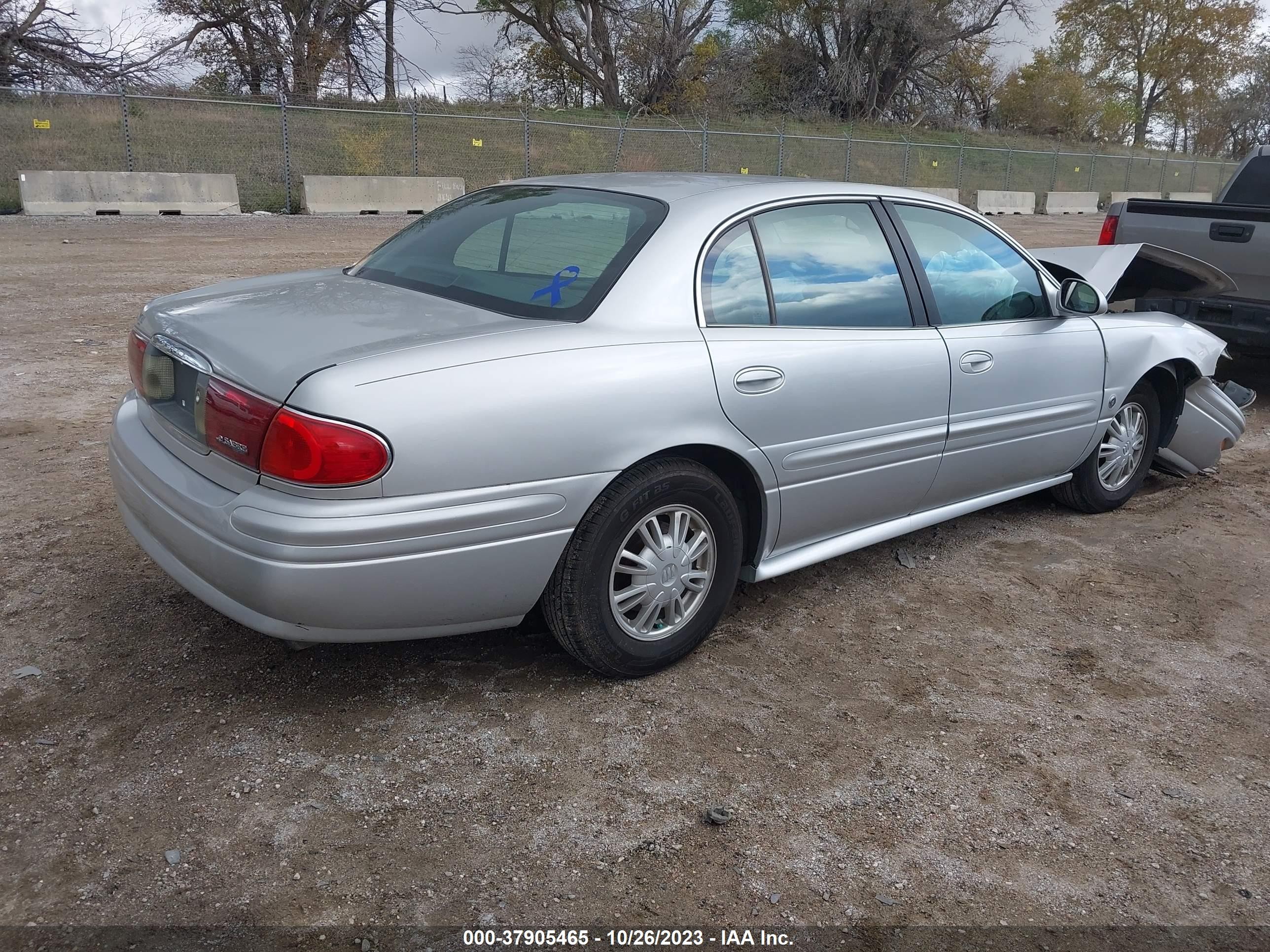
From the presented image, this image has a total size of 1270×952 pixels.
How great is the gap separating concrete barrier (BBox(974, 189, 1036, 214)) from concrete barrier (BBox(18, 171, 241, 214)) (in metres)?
20.9

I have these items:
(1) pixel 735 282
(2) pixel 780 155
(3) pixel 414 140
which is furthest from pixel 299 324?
(2) pixel 780 155

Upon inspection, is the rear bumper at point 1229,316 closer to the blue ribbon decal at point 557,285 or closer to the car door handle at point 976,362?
the car door handle at point 976,362

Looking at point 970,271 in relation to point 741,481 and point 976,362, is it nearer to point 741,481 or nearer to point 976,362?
point 976,362

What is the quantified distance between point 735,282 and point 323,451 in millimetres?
1474

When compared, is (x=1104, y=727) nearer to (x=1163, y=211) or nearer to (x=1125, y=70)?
(x=1163, y=211)

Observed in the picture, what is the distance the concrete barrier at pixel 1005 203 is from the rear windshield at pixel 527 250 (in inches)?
1130

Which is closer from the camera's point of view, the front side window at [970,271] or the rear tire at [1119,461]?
the front side window at [970,271]

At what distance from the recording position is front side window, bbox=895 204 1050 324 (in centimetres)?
397

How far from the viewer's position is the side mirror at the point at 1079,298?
4.35 metres

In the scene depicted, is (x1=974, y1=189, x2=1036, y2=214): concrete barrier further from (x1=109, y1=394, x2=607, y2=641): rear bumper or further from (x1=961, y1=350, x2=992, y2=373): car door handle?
(x1=109, y1=394, x2=607, y2=641): rear bumper

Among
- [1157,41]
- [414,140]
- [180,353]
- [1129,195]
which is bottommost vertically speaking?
[1129,195]

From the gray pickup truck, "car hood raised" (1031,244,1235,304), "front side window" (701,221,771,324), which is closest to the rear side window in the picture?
the gray pickup truck

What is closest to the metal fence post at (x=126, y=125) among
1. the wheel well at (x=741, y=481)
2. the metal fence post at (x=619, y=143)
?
the metal fence post at (x=619, y=143)

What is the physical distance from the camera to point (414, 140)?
22.3 meters
